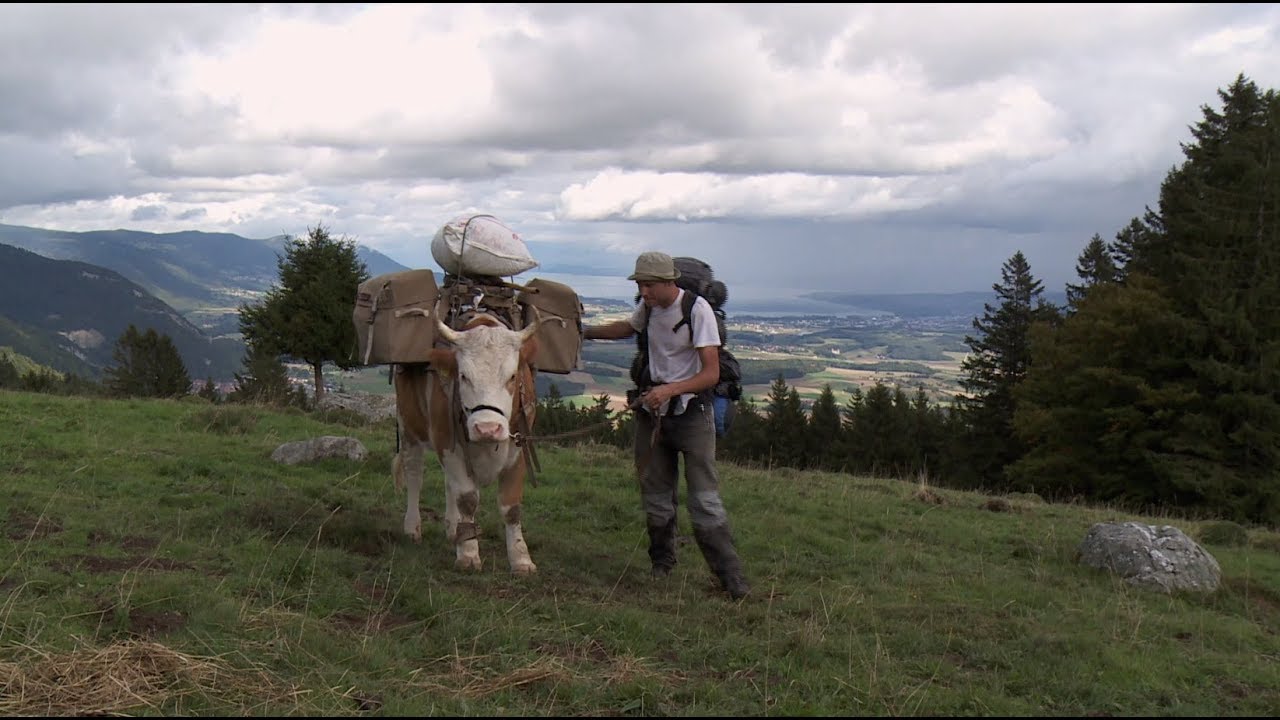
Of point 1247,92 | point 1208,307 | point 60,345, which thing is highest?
point 1247,92

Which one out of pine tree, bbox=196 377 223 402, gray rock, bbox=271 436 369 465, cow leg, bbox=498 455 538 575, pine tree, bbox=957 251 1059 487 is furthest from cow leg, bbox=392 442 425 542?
pine tree, bbox=957 251 1059 487

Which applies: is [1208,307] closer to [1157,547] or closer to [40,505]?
[1157,547]

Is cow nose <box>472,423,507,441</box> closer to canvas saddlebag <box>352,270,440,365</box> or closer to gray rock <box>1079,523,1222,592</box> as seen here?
canvas saddlebag <box>352,270,440,365</box>

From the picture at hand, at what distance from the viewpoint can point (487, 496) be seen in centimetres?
1005

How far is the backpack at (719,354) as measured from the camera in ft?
23.5

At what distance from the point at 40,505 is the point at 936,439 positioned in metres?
45.0

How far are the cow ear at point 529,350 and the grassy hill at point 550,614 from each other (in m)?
1.73

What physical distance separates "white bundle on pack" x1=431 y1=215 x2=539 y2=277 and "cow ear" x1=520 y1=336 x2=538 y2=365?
84 cm

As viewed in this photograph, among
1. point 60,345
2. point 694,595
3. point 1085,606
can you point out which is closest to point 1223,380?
point 1085,606

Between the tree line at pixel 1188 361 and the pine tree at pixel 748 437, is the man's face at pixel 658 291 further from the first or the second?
the pine tree at pixel 748 437

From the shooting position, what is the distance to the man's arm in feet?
24.7

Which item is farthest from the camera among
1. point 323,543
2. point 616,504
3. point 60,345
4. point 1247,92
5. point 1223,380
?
point 60,345

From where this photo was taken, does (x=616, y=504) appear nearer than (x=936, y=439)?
Yes

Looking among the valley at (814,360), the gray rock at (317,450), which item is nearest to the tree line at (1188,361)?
the gray rock at (317,450)
